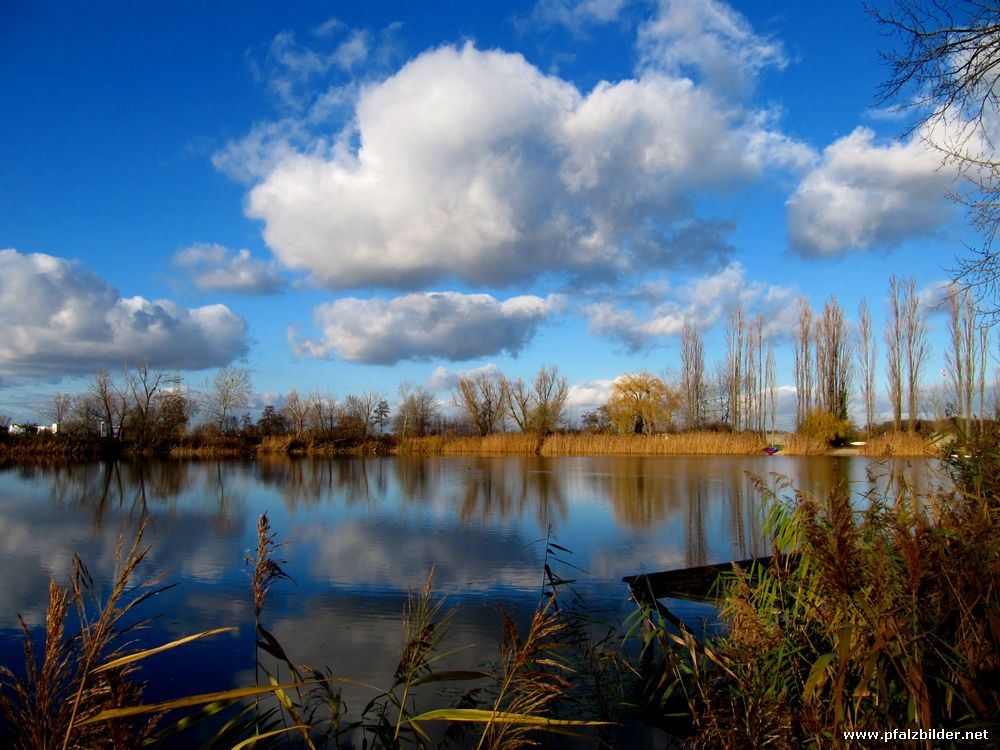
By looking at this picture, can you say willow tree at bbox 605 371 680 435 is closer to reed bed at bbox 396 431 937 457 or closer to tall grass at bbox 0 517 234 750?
reed bed at bbox 396 431 937 457

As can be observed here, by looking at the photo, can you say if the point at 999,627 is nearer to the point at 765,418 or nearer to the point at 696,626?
the point at 696,626

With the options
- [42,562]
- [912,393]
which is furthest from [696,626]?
[912,393]

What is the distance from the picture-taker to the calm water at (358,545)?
4570 mm

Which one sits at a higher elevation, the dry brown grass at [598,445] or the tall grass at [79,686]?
the tall grass at [79,686]

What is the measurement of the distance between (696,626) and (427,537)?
464 cm

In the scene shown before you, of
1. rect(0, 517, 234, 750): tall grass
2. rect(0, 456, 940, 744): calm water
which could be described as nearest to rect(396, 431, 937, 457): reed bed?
rect(0, 456, 940, 744): calm water

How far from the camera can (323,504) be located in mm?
12586

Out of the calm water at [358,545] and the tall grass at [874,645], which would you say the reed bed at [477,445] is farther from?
the tall grass at [874,645]

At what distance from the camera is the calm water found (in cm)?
457

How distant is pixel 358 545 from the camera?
826 centimetres

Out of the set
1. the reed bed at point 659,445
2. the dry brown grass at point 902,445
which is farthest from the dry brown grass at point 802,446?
the dry brown grass at point 902,445

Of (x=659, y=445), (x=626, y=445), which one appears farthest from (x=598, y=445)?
→ (x=659, y=445)

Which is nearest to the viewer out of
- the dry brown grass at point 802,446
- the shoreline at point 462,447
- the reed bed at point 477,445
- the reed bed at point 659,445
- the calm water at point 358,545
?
the calm water at point 358,545

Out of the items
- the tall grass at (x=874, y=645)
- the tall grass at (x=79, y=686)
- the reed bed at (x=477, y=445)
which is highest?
the tall grass at (x=79, y=686)
